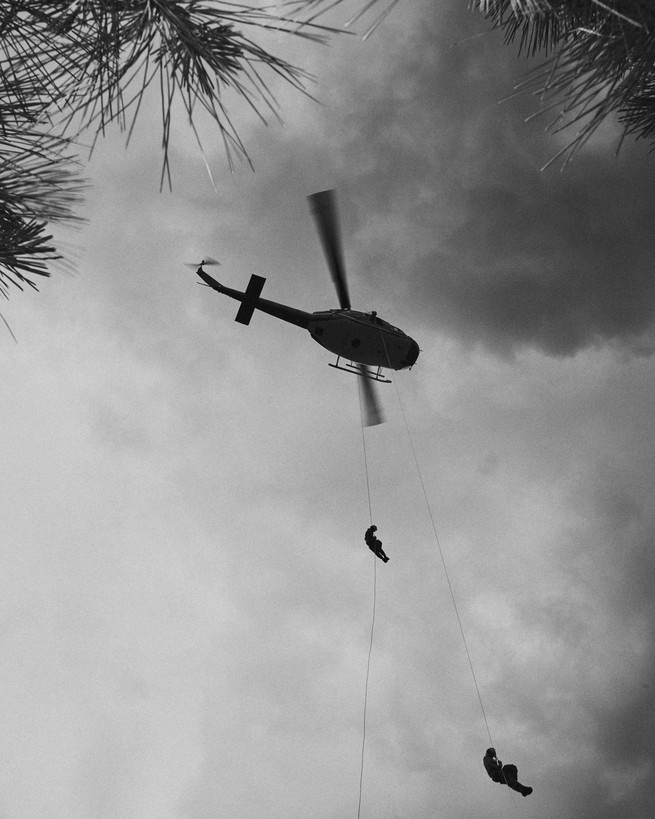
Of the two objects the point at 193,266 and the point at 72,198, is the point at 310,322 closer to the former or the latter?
the point at 193,266

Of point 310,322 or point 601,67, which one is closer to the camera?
point 601,67

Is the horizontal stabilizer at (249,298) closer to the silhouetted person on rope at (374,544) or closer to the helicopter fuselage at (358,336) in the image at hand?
the helicopter fuselage at (358,336)

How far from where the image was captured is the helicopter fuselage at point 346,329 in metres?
13.6

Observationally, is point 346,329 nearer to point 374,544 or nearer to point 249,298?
point 249,298

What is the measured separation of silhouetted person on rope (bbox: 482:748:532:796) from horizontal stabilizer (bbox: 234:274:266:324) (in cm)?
1010

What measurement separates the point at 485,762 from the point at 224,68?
37.7 feet

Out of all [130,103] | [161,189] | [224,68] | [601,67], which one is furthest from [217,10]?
[601,67]

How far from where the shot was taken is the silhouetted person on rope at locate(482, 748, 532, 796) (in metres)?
10.6

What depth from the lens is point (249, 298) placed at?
1429 centimetres

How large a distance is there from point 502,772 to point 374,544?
4550 millimetres

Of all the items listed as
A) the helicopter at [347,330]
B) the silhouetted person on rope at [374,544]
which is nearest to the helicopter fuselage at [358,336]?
the helicopter at [347,330]

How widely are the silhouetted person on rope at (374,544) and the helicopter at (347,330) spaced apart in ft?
9.23

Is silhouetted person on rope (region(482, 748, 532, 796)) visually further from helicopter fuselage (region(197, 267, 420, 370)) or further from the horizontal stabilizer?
the horizontal stabilizer

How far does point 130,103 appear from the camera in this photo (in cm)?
389
